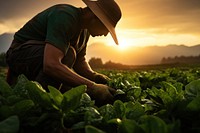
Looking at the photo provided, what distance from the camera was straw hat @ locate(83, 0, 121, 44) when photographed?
4.25 metres

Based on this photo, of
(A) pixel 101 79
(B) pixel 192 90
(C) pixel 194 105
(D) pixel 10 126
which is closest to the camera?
(D) pixel 10 126

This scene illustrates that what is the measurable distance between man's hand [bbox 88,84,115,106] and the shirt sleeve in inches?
22.8

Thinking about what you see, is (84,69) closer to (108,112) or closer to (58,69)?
(58,69)

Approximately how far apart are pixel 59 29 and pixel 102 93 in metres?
0.89

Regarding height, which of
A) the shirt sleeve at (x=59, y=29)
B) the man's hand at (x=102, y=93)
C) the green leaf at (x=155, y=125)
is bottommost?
the man's hand at (x=102, y=93)

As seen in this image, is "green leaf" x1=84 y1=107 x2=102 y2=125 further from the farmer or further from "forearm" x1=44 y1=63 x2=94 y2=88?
"forearm" x1=44 y1=63 x2=94 y2=88

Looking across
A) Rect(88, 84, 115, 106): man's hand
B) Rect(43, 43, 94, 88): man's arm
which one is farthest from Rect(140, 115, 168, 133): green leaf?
Rect(43, 43, 94, 88): man's arm

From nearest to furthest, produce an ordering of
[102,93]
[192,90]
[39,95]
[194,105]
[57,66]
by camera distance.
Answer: [194,105], [39,95], [192,90], [102,93], [57,66]

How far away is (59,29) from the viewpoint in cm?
386

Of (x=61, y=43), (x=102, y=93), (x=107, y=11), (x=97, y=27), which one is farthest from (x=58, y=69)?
(x=107, y=11)

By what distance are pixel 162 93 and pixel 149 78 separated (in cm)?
518

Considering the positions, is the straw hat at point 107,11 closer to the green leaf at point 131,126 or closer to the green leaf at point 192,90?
the green leaf at point 192,90

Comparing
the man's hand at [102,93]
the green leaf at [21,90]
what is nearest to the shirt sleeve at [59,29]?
the man's hand at [102,93]

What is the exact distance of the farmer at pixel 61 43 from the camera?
3742 mm
